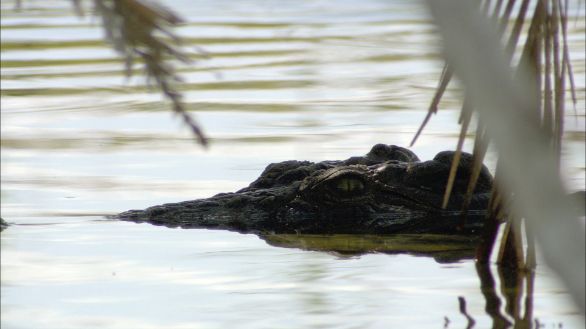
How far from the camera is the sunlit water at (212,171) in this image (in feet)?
11.4

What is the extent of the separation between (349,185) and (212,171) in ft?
5.27

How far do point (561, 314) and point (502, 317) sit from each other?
168 mm

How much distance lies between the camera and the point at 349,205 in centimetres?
507

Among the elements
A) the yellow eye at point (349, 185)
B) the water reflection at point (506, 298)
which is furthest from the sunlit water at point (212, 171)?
the yellow eye at point (349, 185)

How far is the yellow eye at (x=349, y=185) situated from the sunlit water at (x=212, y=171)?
21.2 inches

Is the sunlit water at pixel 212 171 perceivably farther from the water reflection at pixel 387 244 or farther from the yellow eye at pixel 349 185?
the yellow eye at pixel 349 185

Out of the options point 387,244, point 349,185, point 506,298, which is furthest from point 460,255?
point 349,185

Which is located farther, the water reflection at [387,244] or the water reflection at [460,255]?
the water reflection at [387,244]

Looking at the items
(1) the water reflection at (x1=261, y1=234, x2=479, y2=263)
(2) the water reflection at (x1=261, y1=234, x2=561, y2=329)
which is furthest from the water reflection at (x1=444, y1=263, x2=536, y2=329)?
(1) the water reflection at (x1=261, y1=234, x2=479, y2=263)

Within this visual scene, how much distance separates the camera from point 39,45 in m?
14.8

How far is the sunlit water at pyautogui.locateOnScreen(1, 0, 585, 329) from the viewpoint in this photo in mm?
3480

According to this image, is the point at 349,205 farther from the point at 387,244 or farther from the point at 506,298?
the point at 506,298

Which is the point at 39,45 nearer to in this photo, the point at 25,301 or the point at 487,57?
the point at 25,301

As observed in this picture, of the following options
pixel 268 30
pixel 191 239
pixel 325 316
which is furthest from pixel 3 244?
pixel 268 30
